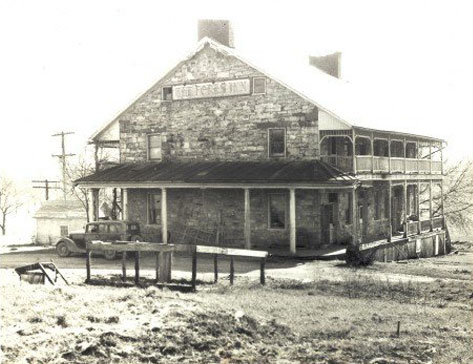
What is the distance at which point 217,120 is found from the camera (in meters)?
26.9

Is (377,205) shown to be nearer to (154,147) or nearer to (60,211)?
(154,147)

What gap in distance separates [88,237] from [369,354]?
15753 millimetres

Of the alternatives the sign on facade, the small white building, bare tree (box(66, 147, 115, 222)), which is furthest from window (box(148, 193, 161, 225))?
the small white building

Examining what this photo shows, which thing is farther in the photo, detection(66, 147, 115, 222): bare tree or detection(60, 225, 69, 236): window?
detection(60, 225, 69, 236): window

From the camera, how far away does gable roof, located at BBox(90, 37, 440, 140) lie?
79.4 feet

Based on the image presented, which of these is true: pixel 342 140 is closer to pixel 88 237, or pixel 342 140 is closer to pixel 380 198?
pixel 380 198

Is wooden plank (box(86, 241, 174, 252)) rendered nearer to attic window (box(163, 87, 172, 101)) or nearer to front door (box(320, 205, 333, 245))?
front door (box(320, 205, 333, 245))

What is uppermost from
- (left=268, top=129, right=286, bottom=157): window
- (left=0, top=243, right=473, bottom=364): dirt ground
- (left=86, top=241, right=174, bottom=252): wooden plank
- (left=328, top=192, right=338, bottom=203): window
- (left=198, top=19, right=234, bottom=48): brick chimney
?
(left=198, top=19, right=234, bottom=48): brick chimney

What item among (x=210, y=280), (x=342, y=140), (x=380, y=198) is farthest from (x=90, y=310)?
(x=380, y=198)

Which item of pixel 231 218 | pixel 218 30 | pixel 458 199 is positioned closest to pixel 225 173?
pixel 231 218

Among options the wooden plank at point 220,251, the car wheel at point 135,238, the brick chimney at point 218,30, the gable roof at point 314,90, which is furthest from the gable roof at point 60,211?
the wooden plank at point 220,251

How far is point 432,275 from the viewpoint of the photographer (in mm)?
18406

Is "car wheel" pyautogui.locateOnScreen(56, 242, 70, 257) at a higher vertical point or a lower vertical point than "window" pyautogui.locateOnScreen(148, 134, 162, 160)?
→ lower

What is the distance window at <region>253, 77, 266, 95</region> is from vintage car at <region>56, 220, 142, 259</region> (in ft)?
27.1
